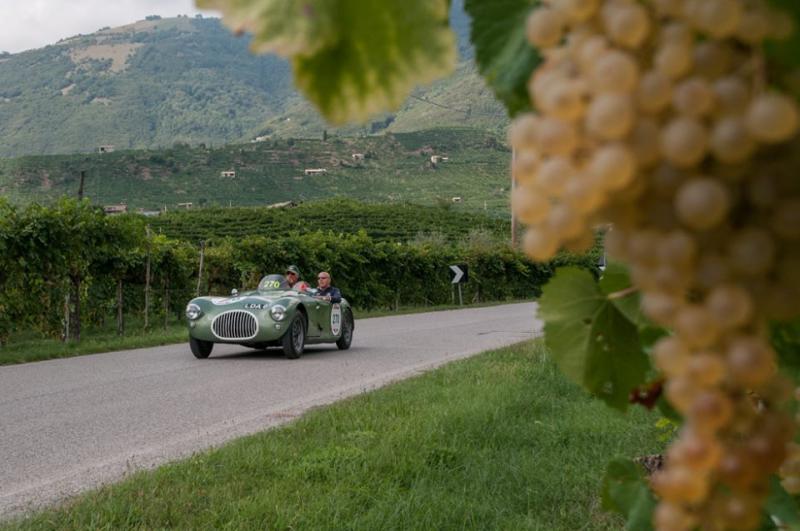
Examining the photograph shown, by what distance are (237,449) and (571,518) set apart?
2306mm

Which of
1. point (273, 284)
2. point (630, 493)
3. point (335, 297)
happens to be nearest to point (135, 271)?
point (273, 284)

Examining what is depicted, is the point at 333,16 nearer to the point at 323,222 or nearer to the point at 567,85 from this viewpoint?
the point at 567,85

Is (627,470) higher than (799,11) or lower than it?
lower

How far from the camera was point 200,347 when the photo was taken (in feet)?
39.8

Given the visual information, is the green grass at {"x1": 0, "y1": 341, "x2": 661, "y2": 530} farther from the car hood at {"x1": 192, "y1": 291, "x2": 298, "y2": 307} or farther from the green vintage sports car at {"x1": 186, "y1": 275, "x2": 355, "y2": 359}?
the car hood at {"x1": 192, "y1": 291, "x2": 298, "y2": 307}

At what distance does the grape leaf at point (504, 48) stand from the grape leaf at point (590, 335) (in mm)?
183

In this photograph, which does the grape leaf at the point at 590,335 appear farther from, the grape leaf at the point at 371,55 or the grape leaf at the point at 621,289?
the grape leaf at the point at 371,55

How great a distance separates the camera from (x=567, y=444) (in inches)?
226

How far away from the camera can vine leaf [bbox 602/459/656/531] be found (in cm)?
86

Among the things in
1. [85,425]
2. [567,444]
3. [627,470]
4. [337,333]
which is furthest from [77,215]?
[627,470]

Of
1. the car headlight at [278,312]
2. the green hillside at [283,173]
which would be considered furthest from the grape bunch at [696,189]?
the green hillside at [283,173]

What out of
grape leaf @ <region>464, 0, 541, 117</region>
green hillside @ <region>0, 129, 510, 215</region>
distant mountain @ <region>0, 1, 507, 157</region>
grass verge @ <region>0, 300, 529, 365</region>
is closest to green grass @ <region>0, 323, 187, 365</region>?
grass verge @ <region>0, 300, 529, 365</region>

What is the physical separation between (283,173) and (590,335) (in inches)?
3157

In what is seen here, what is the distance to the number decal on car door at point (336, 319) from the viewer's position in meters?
13.2
